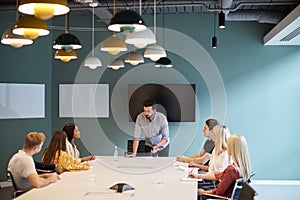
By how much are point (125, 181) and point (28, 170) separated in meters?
0.93

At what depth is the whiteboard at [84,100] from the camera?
338 inches

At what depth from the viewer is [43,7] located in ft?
9.32

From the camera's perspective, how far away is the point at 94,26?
28.4ft

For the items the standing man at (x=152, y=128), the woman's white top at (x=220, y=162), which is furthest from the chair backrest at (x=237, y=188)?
the standing man at (x=152, y=128)

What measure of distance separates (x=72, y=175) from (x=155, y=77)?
401 centimetres

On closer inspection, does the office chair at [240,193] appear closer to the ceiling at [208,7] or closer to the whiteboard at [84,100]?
the ceiling at [208,7]

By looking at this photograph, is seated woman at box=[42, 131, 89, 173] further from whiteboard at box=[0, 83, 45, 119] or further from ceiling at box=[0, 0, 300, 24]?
whiteboard at box=[0, 83, 45, 119]

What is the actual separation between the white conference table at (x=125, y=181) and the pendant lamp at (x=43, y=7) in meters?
1.47

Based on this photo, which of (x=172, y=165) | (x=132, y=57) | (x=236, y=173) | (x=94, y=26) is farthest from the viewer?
(x=94, y=26)

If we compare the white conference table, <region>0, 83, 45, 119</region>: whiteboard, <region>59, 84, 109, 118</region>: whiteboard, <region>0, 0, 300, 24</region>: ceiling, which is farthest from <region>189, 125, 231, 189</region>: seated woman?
<region>0, 83, 45, 119</region>: whiteboard

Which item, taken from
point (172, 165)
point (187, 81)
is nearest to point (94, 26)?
point (187, 81)

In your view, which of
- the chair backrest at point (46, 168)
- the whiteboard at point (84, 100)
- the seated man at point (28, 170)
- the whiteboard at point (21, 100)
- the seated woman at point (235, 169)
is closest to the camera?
the seated man at point (28, 170)

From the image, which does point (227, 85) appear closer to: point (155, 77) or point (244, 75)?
point (244, 75)

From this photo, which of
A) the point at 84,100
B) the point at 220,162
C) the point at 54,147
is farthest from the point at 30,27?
the point at 84,100
